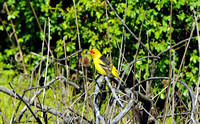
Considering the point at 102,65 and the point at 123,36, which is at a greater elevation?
the point at 123,36

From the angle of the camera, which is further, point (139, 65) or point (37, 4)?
point (37, 4)

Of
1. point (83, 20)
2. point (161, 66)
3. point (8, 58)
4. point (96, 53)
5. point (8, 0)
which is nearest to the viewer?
point (96, 53)

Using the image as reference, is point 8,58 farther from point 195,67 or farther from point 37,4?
point 195,67

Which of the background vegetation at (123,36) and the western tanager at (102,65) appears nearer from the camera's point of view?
the western tanager at (102,65)

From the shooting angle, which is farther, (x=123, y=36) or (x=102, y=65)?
(x=123, y=36)

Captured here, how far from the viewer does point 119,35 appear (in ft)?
16.8

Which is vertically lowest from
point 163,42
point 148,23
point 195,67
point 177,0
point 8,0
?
point 195,67

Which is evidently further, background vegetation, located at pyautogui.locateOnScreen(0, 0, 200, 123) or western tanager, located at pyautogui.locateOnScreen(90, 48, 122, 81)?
background vegetation, located at pyautogui.locateOnScreen(0, 0, 200, 123)

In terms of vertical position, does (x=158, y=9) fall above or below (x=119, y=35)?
above

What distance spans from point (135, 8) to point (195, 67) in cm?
143

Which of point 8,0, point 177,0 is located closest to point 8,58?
point 8,0

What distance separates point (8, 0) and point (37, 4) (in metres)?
0.65

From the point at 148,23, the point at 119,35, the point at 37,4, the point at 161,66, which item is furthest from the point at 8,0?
the point at 161,66

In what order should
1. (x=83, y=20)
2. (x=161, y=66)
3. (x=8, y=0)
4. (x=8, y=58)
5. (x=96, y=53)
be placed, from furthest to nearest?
1. (x=8, y=58)
2. (x=8, y=0)
3. (x=83, y=20)
4. (x=161, y=66)
5. (x=96, y=53)
